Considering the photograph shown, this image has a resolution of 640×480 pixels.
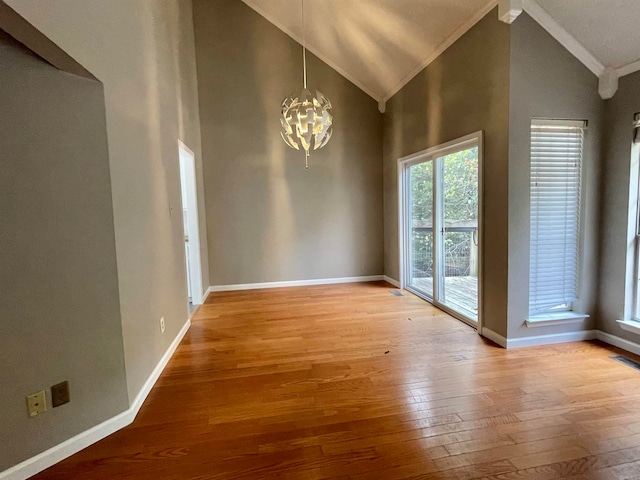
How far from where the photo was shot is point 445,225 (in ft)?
13.3

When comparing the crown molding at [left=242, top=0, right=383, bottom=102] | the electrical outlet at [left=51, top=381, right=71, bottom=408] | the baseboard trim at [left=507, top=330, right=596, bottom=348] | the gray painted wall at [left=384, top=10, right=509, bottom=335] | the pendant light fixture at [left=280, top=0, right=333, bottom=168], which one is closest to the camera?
the electrical outlet at [left=51, top=381, right=71, bottom=408]

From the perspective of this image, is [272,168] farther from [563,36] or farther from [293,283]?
[563,36]

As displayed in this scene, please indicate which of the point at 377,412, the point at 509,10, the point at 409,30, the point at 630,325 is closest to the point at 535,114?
the point at 509,10

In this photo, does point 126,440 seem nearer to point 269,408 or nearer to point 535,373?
point 269,408

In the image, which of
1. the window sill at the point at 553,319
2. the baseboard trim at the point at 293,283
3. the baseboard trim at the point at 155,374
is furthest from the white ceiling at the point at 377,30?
the baseboard trim at the point at 155,374

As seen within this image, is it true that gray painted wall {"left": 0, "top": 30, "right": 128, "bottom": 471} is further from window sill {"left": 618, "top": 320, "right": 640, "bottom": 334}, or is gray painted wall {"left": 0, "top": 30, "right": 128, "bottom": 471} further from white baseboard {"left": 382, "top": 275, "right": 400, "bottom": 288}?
white baseboard {"left": 382, "top": 275, "right": 400, "bottom": 288}

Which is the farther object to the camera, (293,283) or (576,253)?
(293,283)

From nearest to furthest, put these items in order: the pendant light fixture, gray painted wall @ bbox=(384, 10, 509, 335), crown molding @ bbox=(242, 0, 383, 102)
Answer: gray painted wall @ bbox=(384, 10, 509, 335), the pendant light fixture, crown molding @ bbox=(242, 0, 383, 102)

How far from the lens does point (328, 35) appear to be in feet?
15.2

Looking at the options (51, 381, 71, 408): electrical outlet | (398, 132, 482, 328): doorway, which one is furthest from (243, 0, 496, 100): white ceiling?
(51, 381, 71, 408): electrical outlet

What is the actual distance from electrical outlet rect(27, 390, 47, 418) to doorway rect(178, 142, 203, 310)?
8.89 feet

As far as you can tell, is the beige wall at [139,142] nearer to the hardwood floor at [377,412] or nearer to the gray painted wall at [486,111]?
the hardwood floor at [377,412]

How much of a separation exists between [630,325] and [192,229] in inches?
185

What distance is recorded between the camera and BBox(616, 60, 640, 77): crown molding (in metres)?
2.59
